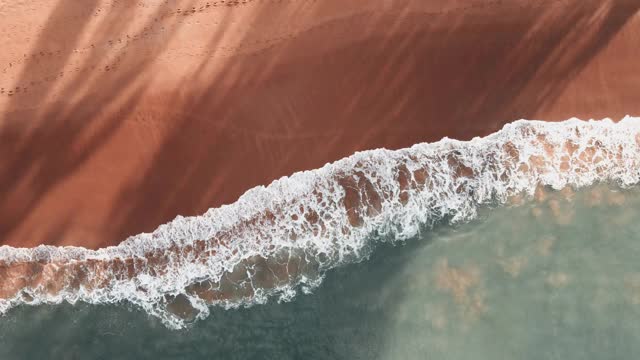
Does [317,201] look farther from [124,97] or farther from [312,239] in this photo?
[124,97]

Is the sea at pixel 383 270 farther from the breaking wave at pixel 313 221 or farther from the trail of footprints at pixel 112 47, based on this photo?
the trail of footprints at pixel 112 47

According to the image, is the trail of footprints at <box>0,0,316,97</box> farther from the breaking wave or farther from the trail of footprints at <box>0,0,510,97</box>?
the breaking wave

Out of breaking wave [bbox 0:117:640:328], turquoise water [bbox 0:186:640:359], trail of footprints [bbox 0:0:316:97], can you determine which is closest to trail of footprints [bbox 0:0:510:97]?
trail of footprints [bbox 0:0:316:97]

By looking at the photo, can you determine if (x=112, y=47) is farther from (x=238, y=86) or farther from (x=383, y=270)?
(x=383, y=270)

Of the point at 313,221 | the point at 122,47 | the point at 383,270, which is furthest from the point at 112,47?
the point at 383,270

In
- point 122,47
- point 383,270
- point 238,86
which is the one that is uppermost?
point 122,47

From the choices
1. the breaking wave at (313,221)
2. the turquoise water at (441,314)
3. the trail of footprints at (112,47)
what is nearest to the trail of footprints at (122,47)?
the trail of footprints at (112,47)

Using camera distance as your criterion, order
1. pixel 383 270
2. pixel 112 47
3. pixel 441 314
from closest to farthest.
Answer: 1. pixel 112 47
2. pixel 441 314
3. pixel 383 270

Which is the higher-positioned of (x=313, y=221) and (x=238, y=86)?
(x=238, y=86)
